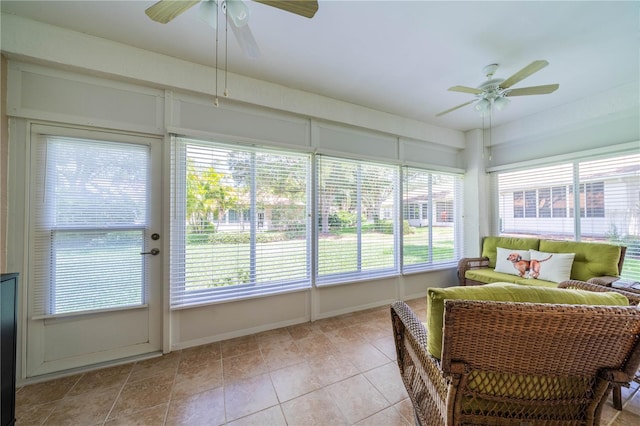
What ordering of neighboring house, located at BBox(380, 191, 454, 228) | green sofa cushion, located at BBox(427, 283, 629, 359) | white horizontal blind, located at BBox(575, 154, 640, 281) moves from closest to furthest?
green sofa cushion, located at BBox(427, 283, 629, 359) → white horizontal blind, located at BBox(575, 154, 640, 281) → neighboring house, located at BBox(380, 191, 454, 228)

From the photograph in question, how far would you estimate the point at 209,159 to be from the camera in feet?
7.84

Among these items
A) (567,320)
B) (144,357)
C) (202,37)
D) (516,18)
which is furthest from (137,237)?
(516,18)

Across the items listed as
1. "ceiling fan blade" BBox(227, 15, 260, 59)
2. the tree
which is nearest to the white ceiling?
"ceiling fan blade" BBox(227, 15, 260, 59)

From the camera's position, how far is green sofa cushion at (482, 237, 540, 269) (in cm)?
329

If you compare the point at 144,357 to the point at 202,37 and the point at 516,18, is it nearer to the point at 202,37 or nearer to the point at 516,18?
the point at 202,37

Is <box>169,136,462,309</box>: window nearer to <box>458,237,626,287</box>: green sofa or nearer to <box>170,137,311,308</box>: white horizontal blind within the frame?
<box>170,137,311,308</box>: white horizontal blind

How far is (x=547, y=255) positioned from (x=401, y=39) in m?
3.11

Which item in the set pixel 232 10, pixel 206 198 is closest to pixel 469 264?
pixel 206 198

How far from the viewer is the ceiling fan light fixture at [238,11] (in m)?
1.35

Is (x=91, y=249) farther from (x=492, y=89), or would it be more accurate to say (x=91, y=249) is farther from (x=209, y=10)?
(x=492, y=89)

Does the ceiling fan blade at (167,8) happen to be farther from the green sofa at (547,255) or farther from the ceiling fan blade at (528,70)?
the green sofa at (547,255)

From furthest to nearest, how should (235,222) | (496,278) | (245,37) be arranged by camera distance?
(496,278) < (235,222) < (245,37)

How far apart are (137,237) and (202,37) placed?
6.03ft

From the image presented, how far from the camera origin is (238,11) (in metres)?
1.37
